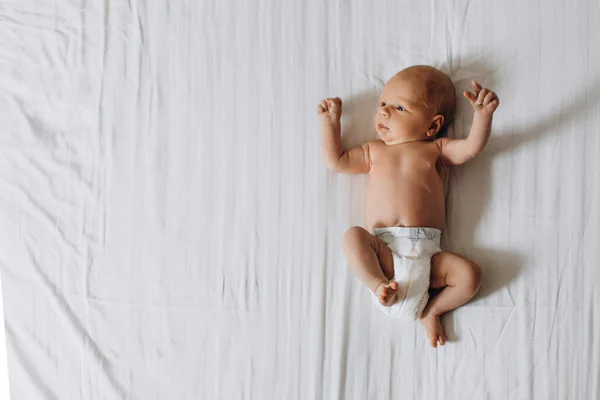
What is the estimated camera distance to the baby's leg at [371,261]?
102cm

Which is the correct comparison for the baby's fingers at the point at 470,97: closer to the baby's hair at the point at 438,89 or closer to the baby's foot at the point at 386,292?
the baby's hair at the point at 438,89

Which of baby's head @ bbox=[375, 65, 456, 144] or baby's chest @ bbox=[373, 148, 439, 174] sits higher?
baby's head @ bbox=[375, 65, 456, 144]

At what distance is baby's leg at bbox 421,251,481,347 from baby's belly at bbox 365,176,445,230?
0.07 metres

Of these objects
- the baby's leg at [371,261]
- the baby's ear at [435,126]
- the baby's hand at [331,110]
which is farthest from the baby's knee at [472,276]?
the baby's hand at [331,110]

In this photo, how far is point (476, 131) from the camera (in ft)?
3.41

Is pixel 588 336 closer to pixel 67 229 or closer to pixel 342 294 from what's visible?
pixel 342 294

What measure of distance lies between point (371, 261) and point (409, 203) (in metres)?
0.13

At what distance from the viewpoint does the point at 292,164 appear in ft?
3.87

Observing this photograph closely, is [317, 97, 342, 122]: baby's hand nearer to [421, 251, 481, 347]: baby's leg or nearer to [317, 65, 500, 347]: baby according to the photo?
[317, 65, 500, 347]: baby

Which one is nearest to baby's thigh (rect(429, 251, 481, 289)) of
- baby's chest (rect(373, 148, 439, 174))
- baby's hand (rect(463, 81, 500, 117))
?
baby's chest (rect(373, 148, 439, 174))

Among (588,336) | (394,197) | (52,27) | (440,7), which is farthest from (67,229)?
(588,336)

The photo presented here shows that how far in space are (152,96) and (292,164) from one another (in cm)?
35

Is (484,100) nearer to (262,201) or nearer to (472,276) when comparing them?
(472,276)

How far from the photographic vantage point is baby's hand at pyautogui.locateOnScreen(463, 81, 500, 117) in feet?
3.34
